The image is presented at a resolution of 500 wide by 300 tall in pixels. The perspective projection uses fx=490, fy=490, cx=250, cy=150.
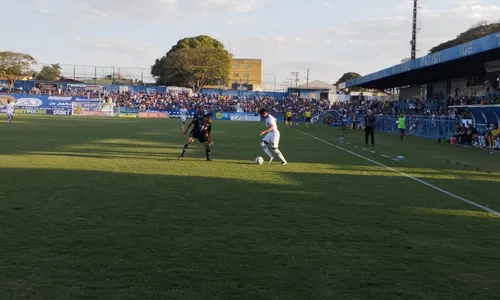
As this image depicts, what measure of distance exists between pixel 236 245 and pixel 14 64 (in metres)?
98.3

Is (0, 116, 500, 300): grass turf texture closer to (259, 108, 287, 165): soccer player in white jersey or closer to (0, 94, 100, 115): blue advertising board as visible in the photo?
(259, 108, 287, 165): soccer player in white jersey

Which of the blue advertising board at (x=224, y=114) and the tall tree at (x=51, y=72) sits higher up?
the tall tree at (x=51, y=72)

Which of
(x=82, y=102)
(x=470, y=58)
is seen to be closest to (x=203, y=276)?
(x=470, y=58)

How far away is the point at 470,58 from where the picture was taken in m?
35.5

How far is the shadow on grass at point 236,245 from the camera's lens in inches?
185

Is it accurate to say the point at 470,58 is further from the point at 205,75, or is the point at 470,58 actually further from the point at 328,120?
the point at 205,75

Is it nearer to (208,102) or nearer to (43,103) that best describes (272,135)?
(43,103)

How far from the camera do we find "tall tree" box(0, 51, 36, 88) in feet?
298

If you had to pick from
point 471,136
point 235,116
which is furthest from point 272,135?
point 235,116

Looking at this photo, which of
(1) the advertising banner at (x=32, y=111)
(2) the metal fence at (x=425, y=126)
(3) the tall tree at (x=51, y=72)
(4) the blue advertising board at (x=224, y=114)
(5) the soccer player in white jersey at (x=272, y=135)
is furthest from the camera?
(3) the tall tree at (x=51, y=72)

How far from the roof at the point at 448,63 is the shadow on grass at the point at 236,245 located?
76.7 ft

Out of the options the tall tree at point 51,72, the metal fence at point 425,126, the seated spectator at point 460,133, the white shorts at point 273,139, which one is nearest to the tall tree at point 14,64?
the tall tree at point 51,72

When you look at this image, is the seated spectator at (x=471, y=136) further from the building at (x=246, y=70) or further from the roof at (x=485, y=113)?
the building at (x=246, y=70)

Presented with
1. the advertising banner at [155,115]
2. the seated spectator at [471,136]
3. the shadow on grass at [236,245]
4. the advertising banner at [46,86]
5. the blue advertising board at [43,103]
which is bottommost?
the shadow on grass at [236,245]
